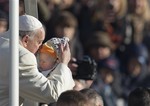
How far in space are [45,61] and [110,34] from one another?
18.4 feet

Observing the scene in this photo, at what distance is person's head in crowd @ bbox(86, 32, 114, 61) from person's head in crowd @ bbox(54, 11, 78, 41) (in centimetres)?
36

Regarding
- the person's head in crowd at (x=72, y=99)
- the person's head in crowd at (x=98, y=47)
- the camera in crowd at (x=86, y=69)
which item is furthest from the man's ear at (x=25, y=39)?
the person's head in crowd at (x=98, y=47)

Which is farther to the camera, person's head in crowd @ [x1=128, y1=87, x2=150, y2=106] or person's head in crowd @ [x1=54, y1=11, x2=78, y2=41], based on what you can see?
person's head in crowd @ [x1=54, y1=11, x2=78, y2=41]

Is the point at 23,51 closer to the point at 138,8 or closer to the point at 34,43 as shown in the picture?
the point at 34,43

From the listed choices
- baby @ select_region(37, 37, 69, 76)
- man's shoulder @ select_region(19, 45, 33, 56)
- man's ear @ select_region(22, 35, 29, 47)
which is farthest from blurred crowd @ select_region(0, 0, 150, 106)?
man's shoulder @ select_region(19, 45, 33, 56)

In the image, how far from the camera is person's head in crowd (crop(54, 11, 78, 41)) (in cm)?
1021

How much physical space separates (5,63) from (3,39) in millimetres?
201

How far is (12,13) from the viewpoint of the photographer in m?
4.54

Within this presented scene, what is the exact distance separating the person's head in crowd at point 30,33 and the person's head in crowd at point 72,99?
1.53 feet

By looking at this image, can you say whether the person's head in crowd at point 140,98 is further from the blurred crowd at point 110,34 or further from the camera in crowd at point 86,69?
the blurred crowd at point 110,34

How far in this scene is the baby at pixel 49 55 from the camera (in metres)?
5.50

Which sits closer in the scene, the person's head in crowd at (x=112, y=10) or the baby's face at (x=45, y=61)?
the baby's face at (x=45, y=61)

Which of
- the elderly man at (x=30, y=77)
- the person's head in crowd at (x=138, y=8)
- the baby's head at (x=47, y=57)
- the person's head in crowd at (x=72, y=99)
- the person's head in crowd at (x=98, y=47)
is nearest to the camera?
the person's head in crowd at (x=72, y=99)

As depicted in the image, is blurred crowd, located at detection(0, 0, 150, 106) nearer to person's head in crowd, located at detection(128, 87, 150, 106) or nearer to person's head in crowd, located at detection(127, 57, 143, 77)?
person's head in crowd, located at detection(127, 57, 143, 77)
